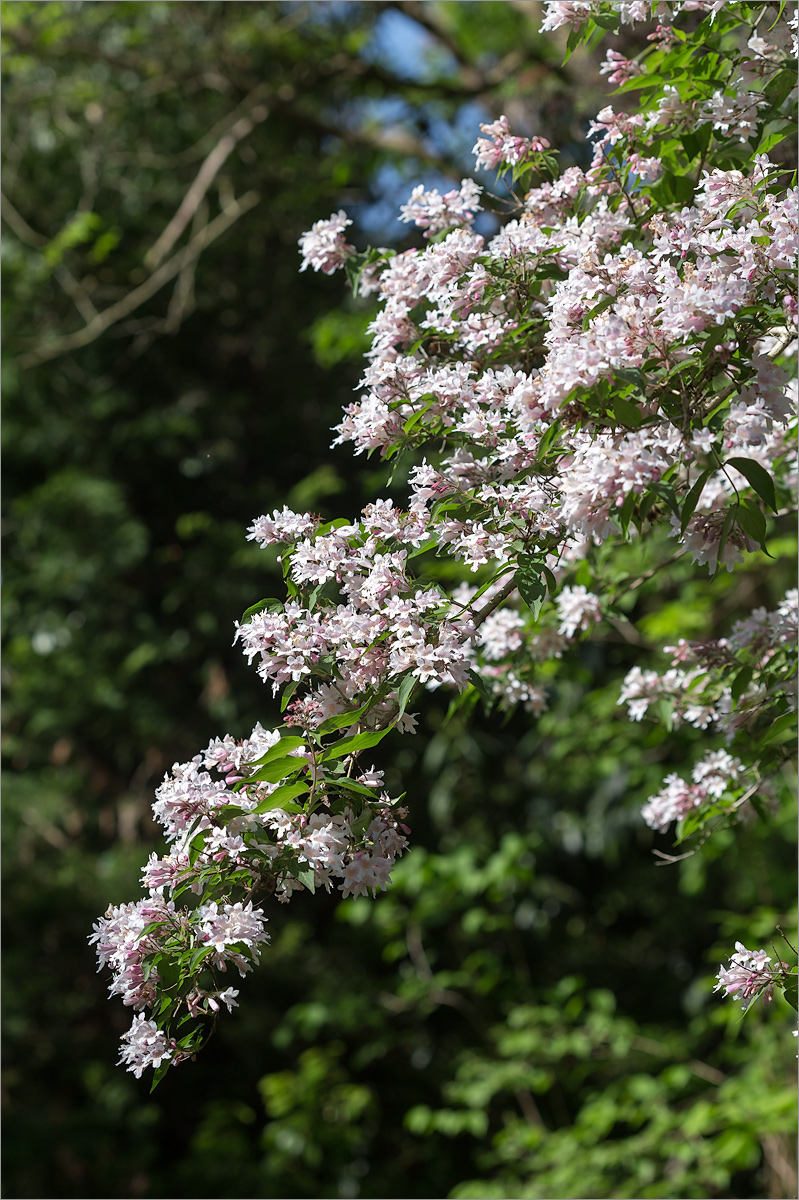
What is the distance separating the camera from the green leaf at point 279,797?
871 millimetres

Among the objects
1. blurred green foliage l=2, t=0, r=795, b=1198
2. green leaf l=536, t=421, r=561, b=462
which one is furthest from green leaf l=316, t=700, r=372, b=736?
blurred green foliage l=2, t=0, r=795, b=1198

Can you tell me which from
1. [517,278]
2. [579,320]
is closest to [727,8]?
[517,278]

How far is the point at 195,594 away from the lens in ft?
14.1

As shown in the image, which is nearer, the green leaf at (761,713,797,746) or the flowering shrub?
the flowering shrub

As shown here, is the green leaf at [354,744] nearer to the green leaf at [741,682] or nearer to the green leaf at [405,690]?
the green leaf at [405,690]

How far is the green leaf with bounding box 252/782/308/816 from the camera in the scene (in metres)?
0.87

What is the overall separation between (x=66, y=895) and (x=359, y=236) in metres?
3.04

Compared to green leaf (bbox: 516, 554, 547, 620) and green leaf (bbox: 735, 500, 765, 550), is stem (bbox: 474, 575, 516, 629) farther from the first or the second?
green leaf (bbox: 735, 500, 765, 550)

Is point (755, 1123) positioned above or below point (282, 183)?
below

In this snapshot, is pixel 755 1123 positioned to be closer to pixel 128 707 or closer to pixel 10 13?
pixel 128 707

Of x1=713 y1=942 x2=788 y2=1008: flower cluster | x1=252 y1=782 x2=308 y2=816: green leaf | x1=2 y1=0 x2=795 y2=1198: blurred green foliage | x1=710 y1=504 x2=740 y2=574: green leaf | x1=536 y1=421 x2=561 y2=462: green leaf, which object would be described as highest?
x1=2 y1=0 x2=795 y2=1198: blurred green foliage

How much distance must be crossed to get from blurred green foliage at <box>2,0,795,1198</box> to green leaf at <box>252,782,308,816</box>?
2.62 metres

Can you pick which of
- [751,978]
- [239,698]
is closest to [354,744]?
[751,978]


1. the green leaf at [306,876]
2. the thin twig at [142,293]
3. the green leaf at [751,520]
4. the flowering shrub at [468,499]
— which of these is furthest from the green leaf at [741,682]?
the thin twig at [142,293]
